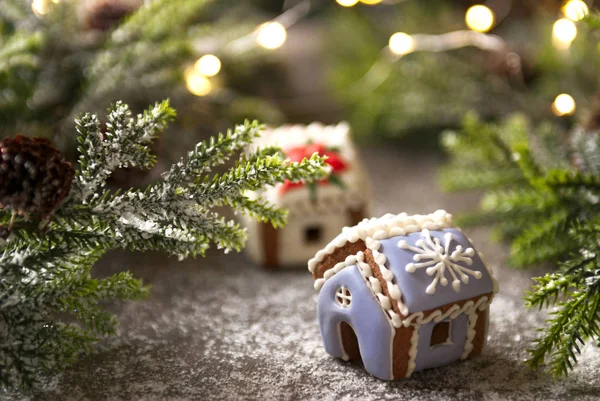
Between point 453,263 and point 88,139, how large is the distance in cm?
53

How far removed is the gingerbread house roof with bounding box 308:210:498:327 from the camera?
957 mm

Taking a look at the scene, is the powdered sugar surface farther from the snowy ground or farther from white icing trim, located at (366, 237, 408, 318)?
white icing trim, located at (366, 237, 408, 318)

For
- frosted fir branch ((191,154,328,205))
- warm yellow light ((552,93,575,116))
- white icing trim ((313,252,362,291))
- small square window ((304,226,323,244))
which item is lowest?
white icing trim ((313,252,362,291))

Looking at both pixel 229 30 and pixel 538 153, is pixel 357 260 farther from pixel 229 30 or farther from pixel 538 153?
pixel 229 30

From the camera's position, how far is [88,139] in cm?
94

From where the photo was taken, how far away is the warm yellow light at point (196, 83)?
1642mm

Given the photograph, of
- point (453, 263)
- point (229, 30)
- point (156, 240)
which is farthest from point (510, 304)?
point (229, 30)

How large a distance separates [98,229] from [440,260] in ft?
1.54

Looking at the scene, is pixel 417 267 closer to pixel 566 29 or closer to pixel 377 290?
pixel 377 290

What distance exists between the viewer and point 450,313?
0.98 m

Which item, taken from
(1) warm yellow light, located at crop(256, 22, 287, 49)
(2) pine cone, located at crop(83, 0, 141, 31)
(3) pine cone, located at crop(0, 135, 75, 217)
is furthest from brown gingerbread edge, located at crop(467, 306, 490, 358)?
(2) pine cone, located at crop(83, 0, 141, 31)

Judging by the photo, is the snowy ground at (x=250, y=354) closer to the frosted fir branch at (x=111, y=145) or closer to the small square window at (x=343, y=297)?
the small square window at (x=343, y=297)

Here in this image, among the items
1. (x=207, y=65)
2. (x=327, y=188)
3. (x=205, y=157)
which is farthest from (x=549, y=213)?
(x=207, y=65)

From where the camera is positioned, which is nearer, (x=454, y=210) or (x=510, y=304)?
(x=510, y=304)
